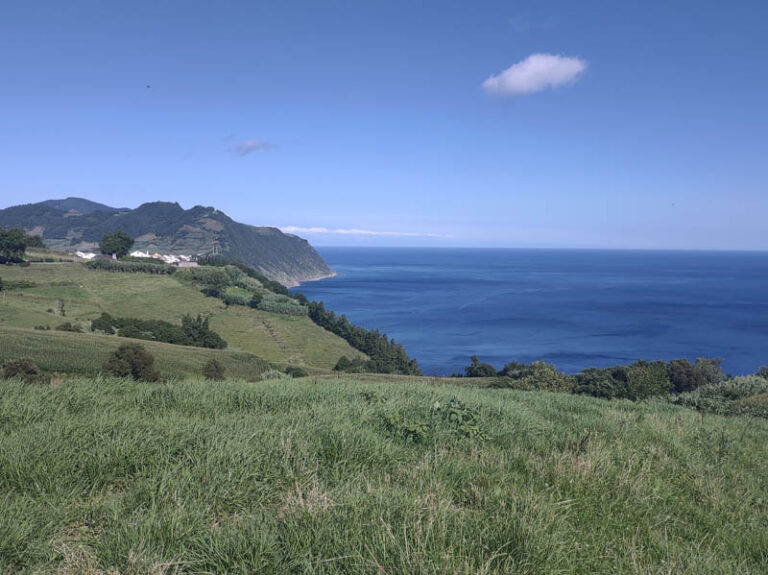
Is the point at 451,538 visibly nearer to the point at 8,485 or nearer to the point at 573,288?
the point at 8,485

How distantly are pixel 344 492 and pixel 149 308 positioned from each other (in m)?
93.9

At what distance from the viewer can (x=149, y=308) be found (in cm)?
8575

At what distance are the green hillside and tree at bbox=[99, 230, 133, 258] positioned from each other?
1843 centimetres

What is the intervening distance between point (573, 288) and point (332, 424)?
205 meters

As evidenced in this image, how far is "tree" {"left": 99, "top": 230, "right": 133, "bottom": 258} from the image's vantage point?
12562 cm

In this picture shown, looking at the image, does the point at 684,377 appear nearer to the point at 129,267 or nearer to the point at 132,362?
the point at 132,362

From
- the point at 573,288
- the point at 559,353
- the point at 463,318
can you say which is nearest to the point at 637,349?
the point at 559,353

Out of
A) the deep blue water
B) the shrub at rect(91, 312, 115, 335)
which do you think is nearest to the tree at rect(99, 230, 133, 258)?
the deep blue water

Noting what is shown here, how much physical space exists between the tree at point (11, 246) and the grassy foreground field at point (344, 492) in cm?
11874

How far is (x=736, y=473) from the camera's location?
5.06m

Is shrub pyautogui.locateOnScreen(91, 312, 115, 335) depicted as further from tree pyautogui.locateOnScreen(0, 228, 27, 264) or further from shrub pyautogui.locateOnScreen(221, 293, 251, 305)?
tree pyautogui.locateOnScreen(0, 228, 27, 264)

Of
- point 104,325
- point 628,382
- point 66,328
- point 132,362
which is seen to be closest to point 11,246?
point 104,325

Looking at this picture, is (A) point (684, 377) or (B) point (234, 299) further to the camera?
(B) point (234, 299)

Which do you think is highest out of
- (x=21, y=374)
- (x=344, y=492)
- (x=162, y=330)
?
(x=344, y=492)
